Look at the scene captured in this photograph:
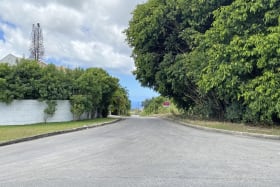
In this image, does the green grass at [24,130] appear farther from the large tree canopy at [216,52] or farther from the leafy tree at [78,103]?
the large tree canopy at [216,52]

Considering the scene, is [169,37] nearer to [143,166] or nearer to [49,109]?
[49,109]

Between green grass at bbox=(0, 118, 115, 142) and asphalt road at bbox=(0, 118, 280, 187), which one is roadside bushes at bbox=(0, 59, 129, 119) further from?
asphalt road at bbox=(0, 118, 280, 187)

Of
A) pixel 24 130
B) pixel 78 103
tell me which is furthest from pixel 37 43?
pixel 24 130

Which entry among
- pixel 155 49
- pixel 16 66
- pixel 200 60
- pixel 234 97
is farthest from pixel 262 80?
pixel 16 66

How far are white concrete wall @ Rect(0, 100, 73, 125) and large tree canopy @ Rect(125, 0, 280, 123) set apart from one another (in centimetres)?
894

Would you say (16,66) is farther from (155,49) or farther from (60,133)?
(155,49)

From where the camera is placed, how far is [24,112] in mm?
21703

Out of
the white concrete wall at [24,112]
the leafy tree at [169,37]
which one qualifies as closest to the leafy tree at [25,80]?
the white concrete wall at [24,112]

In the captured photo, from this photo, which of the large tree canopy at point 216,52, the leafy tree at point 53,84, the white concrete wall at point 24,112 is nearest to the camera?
the large tree canopy at point 216,52

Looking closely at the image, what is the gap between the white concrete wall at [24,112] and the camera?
20.7 meters

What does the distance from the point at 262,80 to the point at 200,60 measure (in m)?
5.68

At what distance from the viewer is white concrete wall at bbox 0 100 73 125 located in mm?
20673

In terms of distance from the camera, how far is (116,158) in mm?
8250

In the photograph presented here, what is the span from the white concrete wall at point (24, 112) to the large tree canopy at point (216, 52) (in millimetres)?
8943
